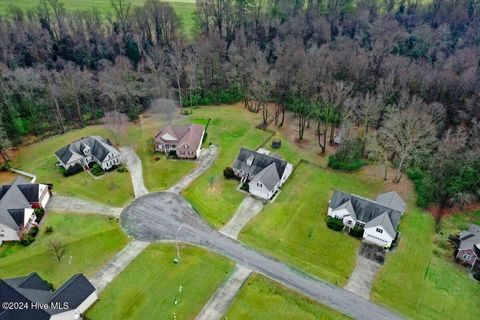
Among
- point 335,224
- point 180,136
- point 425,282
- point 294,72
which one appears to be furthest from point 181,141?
point 425,282

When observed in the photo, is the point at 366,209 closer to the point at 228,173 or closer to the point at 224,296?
the point at 228,173

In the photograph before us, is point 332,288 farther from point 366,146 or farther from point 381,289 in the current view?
point 366,146

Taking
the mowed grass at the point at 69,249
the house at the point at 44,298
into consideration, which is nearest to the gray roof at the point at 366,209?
the mowed grass at the point at 69,249

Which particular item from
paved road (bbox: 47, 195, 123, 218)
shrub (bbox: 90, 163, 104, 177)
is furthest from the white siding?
shrub (bbox: 90, 163, 104, 177)

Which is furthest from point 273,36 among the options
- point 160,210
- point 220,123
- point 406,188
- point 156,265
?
point 156,265

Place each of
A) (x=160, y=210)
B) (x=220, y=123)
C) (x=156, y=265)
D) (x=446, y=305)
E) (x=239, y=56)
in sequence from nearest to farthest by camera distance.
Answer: (x=446, y=305)
(x=156, y=265)
(x=160, y=210)
(x=220, y=123)
(x=239, y=56)

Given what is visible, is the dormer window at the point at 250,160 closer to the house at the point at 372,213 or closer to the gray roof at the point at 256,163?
the gray roof at the point at 256,163
